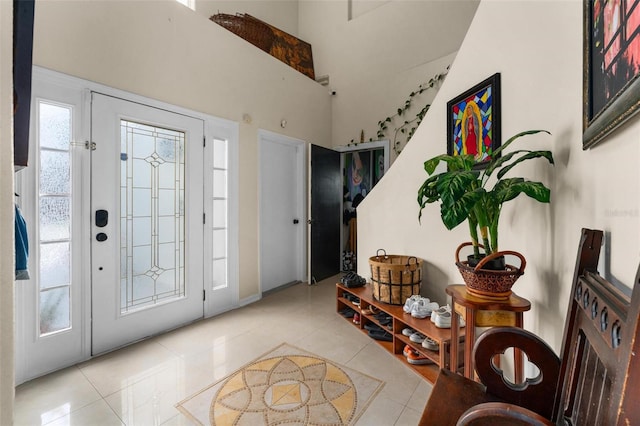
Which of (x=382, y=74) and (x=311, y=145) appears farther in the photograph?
(x=382, y=74)

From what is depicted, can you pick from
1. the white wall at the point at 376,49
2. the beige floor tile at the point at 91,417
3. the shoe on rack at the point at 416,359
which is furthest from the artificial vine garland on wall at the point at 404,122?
the beige floor tile at the point at 91,417

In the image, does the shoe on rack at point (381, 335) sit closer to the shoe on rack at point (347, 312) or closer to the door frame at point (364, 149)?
the shoe on rack at point (347, 312)

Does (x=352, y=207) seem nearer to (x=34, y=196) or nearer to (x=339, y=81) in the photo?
(x=339, y=81)

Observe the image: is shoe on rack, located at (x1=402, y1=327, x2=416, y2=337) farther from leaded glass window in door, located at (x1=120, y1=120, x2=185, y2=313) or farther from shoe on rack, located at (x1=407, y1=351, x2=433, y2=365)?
leaded glass window in door, located at (x1=120, y1=120, x2=185, y2=313)

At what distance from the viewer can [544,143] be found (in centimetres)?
135

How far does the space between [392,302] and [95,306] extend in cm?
230

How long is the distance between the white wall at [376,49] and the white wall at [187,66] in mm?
678

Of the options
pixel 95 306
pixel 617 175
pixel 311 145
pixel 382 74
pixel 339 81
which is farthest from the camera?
pixel 339 81

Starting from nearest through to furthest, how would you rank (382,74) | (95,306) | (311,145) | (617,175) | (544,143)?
(617,175) < (544,143) < (95,306) < (311,145) < (382,74)

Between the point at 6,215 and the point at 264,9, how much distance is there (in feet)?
16.7

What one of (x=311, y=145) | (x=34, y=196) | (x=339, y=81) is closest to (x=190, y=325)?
(x=34, y=196)

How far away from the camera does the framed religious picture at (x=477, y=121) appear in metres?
1.71

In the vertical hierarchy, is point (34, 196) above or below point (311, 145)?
below

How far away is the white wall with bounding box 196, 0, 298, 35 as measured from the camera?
3798 mm
